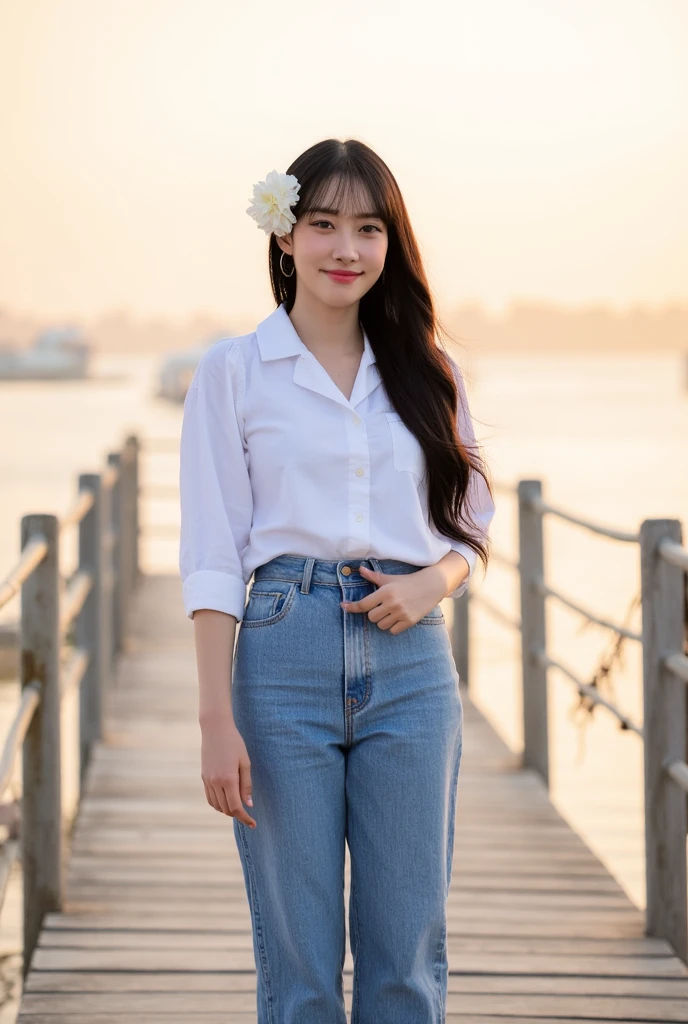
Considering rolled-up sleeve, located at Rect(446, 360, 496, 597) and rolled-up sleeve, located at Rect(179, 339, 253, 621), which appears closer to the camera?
rolled-up sleeve, located at Rect(179, 339, 253, 621)

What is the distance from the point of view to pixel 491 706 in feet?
24.5

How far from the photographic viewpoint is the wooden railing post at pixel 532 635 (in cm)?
424

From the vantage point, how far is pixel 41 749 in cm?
300

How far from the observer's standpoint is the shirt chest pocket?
1.73 m

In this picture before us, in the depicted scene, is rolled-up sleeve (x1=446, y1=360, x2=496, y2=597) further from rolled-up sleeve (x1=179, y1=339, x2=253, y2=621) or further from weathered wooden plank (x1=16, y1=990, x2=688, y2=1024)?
weathered wooden plank (x1=16, y1=990, x2=688, y2=1024)

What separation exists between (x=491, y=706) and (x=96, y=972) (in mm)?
4991

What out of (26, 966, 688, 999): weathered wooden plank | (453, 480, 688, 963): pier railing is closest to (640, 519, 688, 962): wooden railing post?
(453, 480, 688, 963): pier railing

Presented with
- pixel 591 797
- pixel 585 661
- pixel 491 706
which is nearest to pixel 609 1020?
pixel 591 797

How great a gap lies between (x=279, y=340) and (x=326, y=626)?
375 millimetres

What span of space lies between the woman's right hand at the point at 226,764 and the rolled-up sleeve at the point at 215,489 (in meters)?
0.14

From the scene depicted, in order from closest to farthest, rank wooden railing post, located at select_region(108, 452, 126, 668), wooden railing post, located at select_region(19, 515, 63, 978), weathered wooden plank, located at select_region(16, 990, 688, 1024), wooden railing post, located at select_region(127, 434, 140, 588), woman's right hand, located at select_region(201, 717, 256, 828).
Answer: woman's right hand, located at select_region(201, 717, 256, 828) → weathered wooden plank, located at select_region(16, 990, 688, 1024) → wooden railing post, located at select_region(19, 515, 63, 978) → wooden railing post, located at select_region(108, 452, 126, 668) → wooden railing post, located at select_region(127, 434, 140, 588)

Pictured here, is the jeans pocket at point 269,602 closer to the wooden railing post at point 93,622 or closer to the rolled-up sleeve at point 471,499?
the rolled-up sleeve at point 471,499

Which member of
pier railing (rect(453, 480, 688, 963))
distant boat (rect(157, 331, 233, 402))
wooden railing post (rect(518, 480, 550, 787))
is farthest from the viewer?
distant boat (rect(157, 331, 233, 402))

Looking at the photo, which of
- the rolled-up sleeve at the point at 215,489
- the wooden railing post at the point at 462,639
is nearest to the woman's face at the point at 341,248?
the rolled-up sleeve at the point at 215,489
